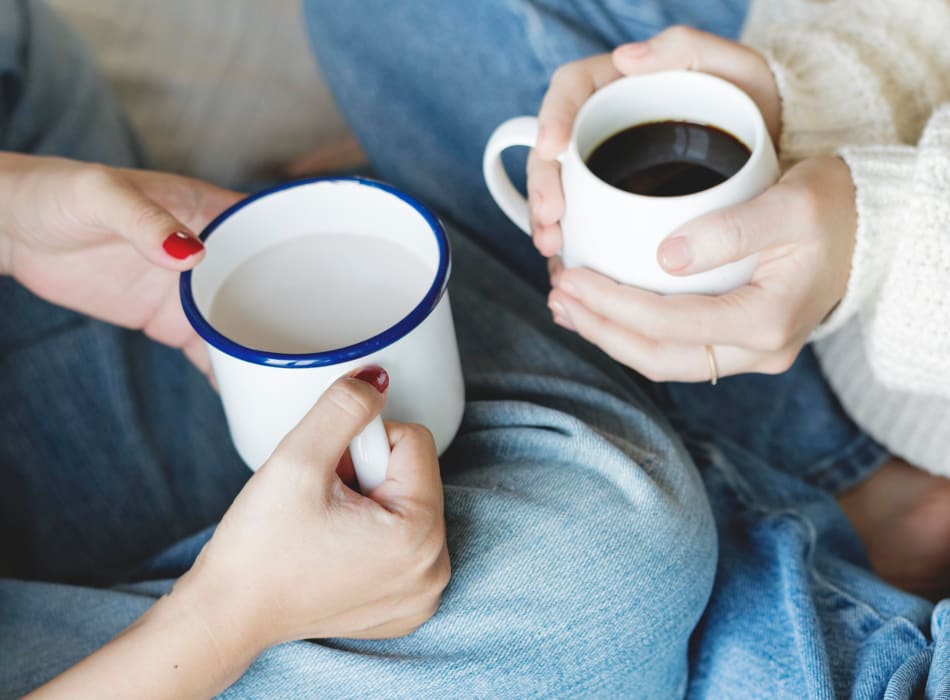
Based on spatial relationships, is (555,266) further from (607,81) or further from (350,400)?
(350,400)

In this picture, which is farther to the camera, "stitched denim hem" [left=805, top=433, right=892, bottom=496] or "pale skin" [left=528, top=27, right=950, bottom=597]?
"stitched denim hem" [left=805, top=433, right=892, bottom=496]

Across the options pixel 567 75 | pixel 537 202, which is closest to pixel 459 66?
pixel 567 75

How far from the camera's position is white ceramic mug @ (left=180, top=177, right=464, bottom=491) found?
0.56 meters

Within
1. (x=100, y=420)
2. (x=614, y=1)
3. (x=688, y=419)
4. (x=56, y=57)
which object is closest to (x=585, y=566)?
(x=688, y=419)

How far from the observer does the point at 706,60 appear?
763 mm

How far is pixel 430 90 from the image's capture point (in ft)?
3.25

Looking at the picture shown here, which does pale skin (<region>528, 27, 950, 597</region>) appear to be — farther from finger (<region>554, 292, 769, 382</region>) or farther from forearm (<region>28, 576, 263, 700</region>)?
forearm (<region>28, 576, 263, 700</region>)

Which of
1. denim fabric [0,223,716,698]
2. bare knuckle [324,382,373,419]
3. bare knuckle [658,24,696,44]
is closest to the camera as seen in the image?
bare knuckle [324,382,373,419]

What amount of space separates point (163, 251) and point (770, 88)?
1.64 ft

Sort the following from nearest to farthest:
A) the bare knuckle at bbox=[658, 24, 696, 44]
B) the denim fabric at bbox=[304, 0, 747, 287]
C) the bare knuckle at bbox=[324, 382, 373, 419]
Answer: the bare knuckle at bbox=[324, 382, 373, 419] < the bare knuckle at bbox=[658, 24, 696, 44] < the denim fabric at bbox=[304, 0, 747, 287]

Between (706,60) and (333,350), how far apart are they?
407 mm

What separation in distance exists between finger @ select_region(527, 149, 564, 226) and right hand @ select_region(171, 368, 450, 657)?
0.19 m

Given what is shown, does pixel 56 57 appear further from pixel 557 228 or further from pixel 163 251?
pixel 557 228

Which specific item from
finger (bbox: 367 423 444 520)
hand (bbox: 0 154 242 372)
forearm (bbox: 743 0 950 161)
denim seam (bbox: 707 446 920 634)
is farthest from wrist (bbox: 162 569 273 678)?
forearm (bbox: 743 0 950 161)
